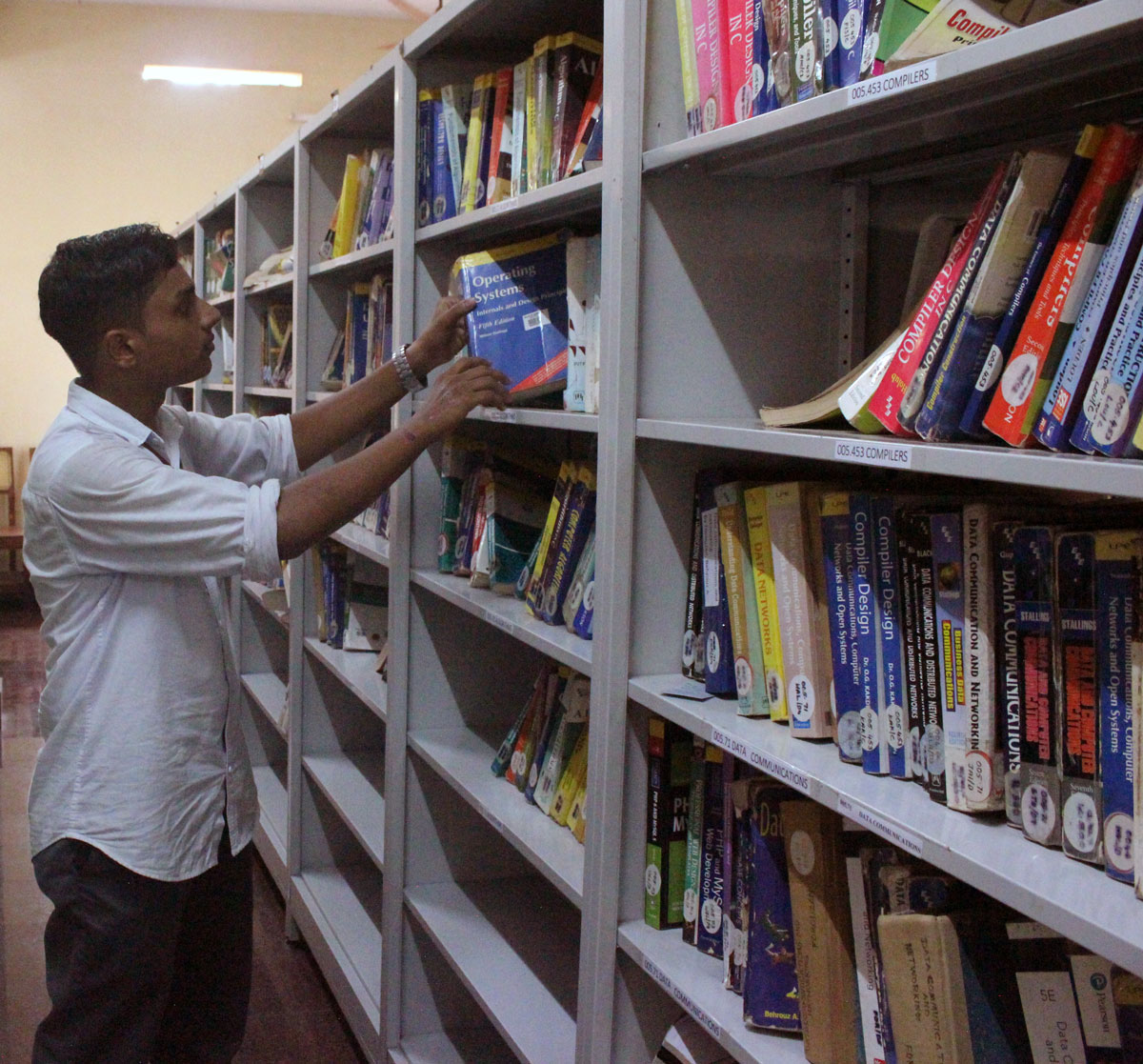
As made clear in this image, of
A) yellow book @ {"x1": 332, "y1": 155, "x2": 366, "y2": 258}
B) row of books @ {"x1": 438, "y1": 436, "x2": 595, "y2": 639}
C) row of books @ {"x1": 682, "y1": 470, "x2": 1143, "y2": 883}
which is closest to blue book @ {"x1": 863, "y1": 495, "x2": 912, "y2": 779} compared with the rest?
row of books @ {"x1": 682, "y1": 470, "x2": 1143, "y2": 883}

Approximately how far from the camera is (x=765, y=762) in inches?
45.1

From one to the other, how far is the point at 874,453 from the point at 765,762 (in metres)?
0.35

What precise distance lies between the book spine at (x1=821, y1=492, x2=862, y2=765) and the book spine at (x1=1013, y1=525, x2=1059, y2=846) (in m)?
0.20

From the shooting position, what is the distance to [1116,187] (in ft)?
2.87

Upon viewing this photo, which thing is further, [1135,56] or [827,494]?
[827,494]

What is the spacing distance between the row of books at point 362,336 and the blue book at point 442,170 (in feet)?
1.46

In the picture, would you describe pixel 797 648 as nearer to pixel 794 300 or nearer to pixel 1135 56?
pixel 794 300

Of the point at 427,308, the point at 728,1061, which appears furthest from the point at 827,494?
the point at 427,308

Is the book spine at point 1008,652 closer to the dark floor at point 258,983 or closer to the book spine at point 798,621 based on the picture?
the book spine at point 798,621

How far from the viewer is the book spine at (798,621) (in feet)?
3.97

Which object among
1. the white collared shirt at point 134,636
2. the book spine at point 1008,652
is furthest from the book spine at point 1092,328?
the white collared shirt at point 134,636

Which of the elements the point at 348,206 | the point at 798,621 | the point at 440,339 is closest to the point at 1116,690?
the point at 798,621

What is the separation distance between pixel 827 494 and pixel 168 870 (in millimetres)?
1251

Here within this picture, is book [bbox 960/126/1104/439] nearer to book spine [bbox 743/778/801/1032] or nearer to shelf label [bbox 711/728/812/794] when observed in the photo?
shelf label [bbox 711/728/812/794]
